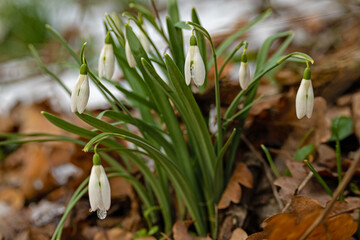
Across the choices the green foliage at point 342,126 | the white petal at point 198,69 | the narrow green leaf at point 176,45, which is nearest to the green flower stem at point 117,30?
the narrow green leaf at point 176,45

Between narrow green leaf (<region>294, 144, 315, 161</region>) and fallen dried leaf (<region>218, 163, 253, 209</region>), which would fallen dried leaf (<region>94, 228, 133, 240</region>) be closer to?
fallen dried leaf (<region>218, 163, 253, 209</region>)

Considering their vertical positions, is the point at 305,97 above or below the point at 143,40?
below

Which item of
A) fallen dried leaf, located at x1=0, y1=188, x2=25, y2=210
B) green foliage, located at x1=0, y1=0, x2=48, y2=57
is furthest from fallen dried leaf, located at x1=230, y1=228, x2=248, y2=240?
green foliage, located at x1=0, y1=0, x2=48, y2=57

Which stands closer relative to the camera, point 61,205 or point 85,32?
point 61,205

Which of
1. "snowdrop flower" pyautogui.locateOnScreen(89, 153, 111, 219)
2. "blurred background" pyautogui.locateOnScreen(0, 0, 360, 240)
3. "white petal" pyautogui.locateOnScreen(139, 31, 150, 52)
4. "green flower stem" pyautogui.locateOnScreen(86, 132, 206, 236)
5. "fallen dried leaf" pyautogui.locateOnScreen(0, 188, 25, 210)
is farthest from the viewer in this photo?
"fallen dried leaf" pyautogui.locateOnScreen(0, 188, 25, 210)

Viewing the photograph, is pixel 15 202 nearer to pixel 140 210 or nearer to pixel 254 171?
pixel 140 210

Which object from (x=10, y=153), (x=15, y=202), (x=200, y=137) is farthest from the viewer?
(x=10, y=153)

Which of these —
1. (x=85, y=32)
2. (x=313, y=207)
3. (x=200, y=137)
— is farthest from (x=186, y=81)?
(x=85, y=32)

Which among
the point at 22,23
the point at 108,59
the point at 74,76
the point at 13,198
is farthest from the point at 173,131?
the point at 22,23

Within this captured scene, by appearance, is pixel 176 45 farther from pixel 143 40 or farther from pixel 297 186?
pixel 297 186
